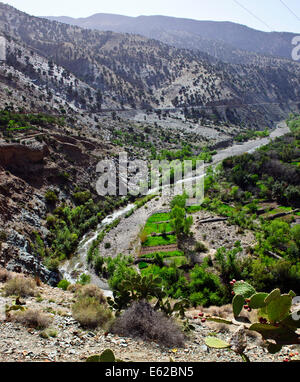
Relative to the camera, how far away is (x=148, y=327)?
29.8 ft

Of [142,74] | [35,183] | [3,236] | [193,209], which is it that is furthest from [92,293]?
[142,74]

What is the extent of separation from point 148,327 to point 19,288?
254 inches

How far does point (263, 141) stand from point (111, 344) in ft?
292

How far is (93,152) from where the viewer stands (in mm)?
47281

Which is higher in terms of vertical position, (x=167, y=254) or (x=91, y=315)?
(x=91, y=315)

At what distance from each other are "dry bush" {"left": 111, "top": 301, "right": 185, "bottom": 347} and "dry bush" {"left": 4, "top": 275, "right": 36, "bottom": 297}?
5.08m

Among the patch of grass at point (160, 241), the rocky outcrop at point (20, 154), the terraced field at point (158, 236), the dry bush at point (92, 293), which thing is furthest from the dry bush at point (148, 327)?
the rocky outcrop at point (20, 154)

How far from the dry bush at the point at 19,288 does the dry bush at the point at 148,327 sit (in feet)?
16.7

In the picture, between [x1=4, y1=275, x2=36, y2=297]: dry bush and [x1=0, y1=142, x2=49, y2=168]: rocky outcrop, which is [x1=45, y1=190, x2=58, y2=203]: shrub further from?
[x1=4, y1=275, x2=36, y2=297]: dry bush

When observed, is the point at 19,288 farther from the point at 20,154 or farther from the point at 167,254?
the point at 20,154
